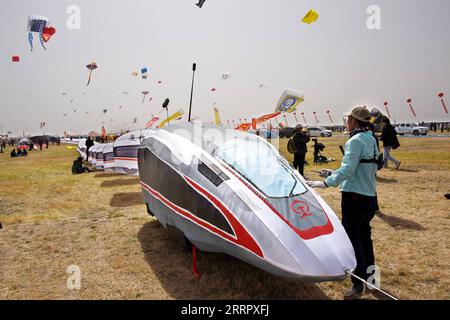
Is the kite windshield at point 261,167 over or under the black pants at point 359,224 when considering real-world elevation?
over

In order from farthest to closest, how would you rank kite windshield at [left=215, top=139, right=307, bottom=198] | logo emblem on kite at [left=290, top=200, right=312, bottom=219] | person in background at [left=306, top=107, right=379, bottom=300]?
1. kite windshield at [left=215, top=139, right=307, bottom=198]
2. person in background at [left=306, top=107, right=379, bottom=300]
3. logo emblem on kite at [left=290, top=200, right=312, bottom=219]

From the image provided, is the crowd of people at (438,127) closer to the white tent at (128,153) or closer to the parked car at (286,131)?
the parked car at (286,131)

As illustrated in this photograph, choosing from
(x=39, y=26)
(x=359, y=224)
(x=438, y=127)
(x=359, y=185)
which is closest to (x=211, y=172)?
(x=359, y=185)

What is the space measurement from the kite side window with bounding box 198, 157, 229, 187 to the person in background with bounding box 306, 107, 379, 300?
1.30m

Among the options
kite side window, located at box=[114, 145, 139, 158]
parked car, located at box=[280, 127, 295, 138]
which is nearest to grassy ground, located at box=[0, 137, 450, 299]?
kite side window, located at box=[114, 145, 139, 158]

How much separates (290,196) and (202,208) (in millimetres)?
1224

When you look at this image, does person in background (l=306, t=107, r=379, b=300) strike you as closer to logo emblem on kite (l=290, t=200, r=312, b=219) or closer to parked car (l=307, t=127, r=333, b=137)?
logo emblem on kite (l=290, t=200, r=312, b=219)

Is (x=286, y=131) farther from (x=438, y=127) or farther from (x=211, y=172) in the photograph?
(x=211, y=172)

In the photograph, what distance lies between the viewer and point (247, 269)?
472 centimetres

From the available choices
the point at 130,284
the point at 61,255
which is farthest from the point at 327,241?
the point at 61,255

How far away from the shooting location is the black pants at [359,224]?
389cm

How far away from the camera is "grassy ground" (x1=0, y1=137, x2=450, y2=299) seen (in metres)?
4.18

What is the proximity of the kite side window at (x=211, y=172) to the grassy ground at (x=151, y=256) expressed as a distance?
1564mm

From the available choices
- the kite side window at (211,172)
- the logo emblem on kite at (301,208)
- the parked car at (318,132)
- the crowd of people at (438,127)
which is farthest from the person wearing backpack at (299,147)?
the crowd of people at (438,127)
